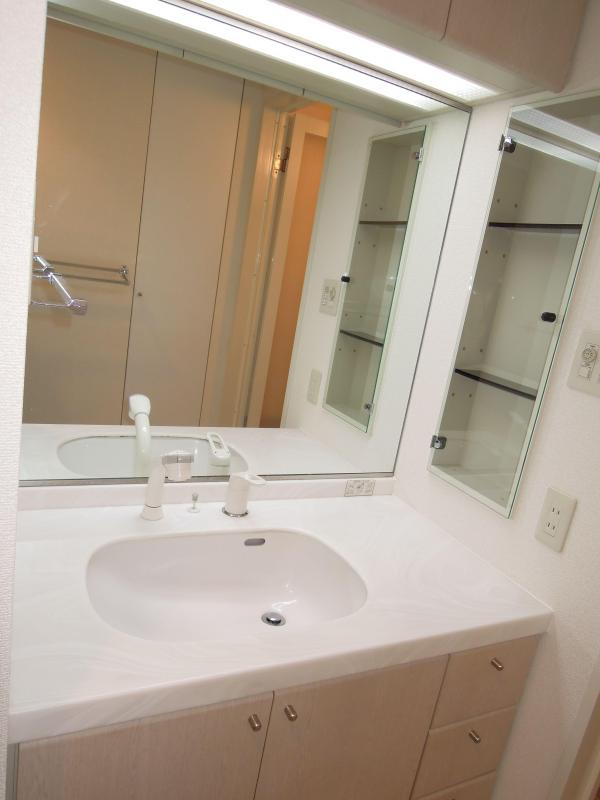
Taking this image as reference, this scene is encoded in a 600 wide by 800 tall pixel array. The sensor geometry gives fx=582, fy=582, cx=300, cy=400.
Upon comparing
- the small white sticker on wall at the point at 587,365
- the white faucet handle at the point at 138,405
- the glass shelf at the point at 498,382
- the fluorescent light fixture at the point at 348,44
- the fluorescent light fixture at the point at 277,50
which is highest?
the fluorescent light fixture at the point at 348,44

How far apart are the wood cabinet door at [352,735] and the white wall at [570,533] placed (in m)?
0.33

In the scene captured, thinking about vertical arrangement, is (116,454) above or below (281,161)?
below

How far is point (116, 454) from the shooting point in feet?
4.72

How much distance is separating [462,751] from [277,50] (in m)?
1.67

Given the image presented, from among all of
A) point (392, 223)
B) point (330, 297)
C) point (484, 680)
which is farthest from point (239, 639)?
point (392, 223)

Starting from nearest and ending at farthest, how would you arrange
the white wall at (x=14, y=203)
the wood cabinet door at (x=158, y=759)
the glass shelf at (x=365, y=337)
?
the white wall at (x=14, y=203) → the wood cabinet door at (x=158, y=759) → the glass shelf at (x=365, y=337)

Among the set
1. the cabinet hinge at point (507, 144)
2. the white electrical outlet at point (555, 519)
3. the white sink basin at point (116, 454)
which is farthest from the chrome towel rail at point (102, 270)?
the white electrical outlet at point (555, 519)

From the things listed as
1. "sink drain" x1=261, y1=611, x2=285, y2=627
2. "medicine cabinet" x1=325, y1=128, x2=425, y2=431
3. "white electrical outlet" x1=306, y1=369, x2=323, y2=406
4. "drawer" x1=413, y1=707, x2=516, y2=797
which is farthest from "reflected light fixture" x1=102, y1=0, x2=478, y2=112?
"drawer" x1=413, y1=707, x2=516, y2=797

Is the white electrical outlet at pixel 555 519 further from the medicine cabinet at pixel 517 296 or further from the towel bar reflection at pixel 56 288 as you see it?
the towel bar reflection at pixel 56 288

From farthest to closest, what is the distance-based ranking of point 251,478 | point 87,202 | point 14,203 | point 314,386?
point 314,386, point 251,478, point 87,202, point 14,203

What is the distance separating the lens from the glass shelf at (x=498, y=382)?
1.46 m

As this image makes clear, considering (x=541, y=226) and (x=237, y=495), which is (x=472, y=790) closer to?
(x=237, y=495)

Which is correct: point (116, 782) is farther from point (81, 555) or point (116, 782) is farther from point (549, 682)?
point (549, 682)

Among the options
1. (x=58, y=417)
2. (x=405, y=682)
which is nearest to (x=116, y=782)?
(x=405, y=682)
